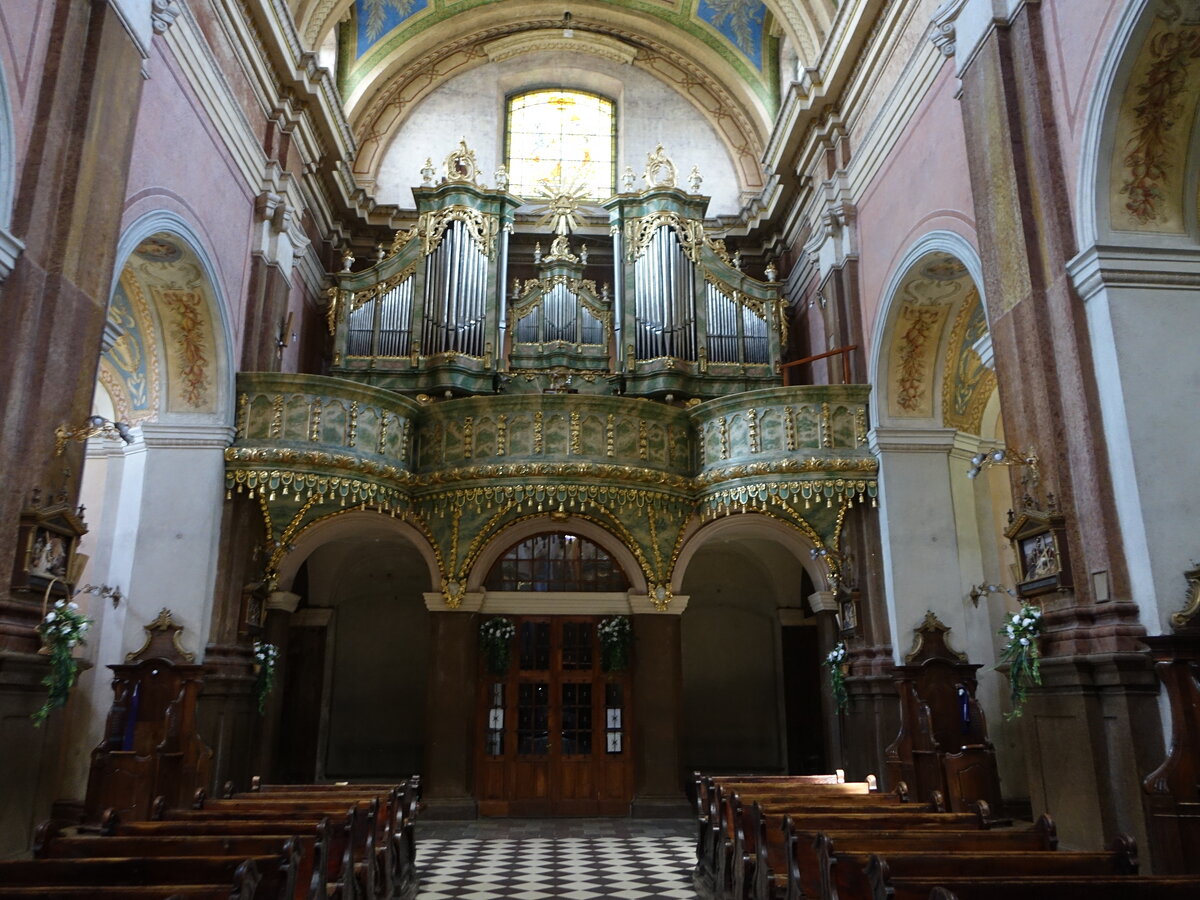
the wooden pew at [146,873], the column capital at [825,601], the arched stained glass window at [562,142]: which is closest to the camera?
the wooden pew at [146,873]

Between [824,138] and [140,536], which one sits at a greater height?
[824,138]

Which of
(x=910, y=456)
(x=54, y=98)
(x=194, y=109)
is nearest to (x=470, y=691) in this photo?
(x=910, y=456)

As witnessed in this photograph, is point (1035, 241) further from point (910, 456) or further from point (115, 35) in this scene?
point (115, 35)

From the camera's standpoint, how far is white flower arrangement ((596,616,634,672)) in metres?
13.9

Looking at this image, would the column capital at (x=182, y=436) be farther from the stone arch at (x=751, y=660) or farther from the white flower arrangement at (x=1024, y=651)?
the white flower arrangement at (x=1024, y=651)

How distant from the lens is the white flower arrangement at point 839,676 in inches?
471

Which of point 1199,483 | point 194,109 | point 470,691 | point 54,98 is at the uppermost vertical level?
point 194,109

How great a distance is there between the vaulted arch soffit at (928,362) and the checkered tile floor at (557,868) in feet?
18.6

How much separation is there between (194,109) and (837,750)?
10981 millimetres

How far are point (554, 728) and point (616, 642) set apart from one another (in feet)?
5.03

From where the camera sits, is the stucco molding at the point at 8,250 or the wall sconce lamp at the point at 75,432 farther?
the wall sconce lamp at the point at 75,432

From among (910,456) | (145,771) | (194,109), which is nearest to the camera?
(145,771)

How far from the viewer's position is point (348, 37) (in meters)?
16.7

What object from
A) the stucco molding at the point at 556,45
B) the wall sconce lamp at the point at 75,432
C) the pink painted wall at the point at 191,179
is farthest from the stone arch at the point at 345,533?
the stucco molding at the point at 556,45
